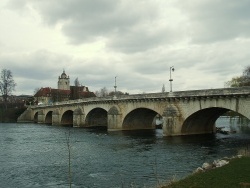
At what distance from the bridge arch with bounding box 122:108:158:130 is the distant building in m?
61.7

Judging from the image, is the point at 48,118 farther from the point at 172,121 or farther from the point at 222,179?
the point at 222,179

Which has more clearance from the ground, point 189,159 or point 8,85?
point 8,85

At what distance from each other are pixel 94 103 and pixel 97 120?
9.39 meters

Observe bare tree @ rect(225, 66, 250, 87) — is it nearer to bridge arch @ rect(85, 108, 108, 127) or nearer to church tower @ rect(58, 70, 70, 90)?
bridge arch @ rect(85, 108, 108, 127)

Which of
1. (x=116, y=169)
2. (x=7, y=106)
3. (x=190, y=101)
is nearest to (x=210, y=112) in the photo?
(x=190, y=101)

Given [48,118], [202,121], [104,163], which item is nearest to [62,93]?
[48,118]

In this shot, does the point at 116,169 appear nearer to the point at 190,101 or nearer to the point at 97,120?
the point at 190,101

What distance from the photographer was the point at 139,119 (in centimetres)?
6153

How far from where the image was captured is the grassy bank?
14.2 metres

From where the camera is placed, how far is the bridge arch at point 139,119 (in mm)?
57713

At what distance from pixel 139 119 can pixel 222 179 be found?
152 feet

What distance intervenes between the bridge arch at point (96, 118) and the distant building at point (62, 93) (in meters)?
44.9

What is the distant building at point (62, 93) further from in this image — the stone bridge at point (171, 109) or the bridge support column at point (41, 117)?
the stone bridge at point (171, 109)

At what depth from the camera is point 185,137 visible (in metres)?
43.9
